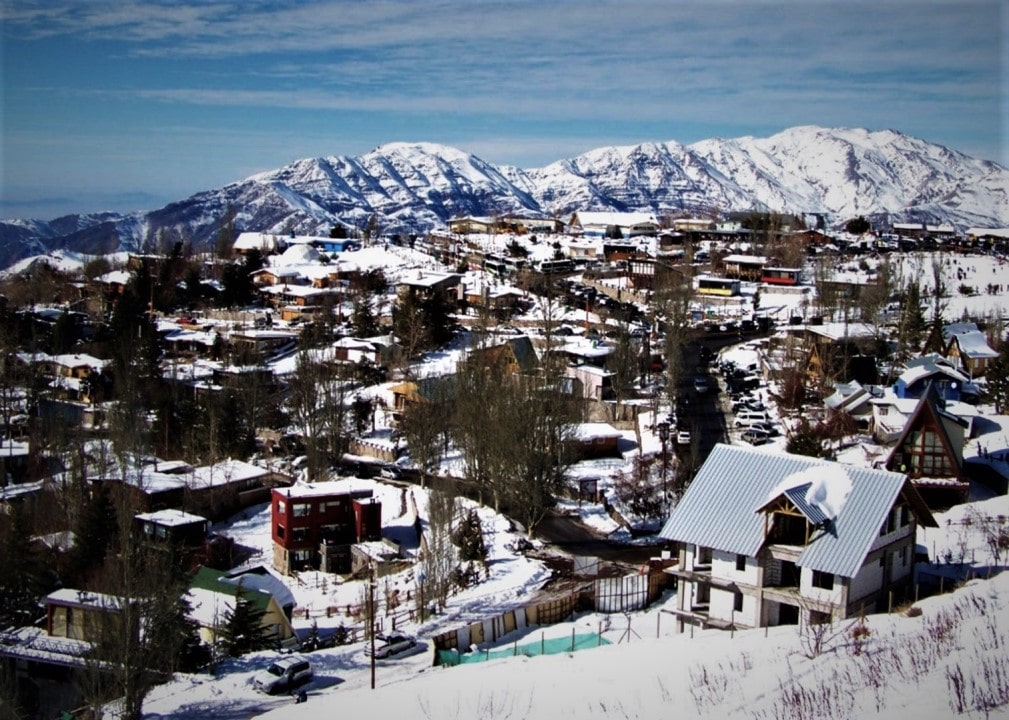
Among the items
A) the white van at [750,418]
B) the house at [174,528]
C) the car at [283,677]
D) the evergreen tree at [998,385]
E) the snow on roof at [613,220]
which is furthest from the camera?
the snow on roof at [613,220]

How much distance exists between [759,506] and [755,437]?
9226mm

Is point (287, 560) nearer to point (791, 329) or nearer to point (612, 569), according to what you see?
point (612, 569)

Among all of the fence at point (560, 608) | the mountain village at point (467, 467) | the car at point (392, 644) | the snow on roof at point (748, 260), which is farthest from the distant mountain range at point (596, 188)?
the fence at point (560, 608)

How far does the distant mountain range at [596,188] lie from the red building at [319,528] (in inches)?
1968

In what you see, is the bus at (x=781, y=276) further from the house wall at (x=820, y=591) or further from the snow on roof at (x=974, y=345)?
the house wall at (x=820, y=591)

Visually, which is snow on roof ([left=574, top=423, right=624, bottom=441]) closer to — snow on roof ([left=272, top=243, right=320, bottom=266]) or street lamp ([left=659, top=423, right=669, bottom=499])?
street lamp ([left=659, top=423, right=669, bottom=499])

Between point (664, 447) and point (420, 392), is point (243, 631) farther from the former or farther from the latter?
point (420, 392)

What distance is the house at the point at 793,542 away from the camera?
393 inches

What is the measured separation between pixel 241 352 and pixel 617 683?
23452mm

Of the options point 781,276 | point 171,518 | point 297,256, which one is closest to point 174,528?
point 171,518

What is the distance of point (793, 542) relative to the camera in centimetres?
1040

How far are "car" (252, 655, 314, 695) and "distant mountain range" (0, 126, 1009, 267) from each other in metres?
55.7

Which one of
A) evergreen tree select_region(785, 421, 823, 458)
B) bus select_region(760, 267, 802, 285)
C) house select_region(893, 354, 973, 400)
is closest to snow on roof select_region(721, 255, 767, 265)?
bus select_region(760, 267, 802, 285)

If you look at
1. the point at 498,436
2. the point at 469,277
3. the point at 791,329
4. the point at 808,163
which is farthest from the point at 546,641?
the point at 808,163
